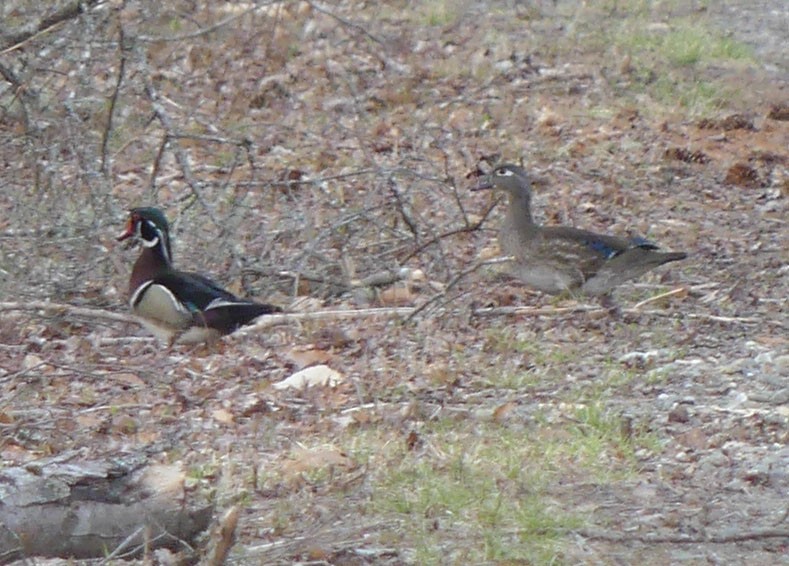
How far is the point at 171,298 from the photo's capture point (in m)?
7.48

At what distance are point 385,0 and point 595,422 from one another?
8743 millimetres

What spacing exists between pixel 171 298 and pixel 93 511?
3.31m

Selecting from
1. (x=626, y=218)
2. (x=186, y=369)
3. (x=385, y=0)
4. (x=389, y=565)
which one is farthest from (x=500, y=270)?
(x=385, y=0)

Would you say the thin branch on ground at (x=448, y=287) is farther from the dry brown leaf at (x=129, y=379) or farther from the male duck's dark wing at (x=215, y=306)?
the dry brown leaf at (x=129, y=379)

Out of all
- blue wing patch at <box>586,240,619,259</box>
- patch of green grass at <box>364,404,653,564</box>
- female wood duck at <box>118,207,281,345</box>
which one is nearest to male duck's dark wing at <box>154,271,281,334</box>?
female wood duck at <box>118,207,281,345</box>

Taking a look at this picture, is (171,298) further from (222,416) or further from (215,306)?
(222,416)

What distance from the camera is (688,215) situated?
9625 mm

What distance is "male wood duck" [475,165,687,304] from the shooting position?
767cm

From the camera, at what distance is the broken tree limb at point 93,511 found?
414cm

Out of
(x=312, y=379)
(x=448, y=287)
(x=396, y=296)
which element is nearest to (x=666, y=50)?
(x=396, y=296)

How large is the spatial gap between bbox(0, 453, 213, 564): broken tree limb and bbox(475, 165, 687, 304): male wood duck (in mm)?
3708

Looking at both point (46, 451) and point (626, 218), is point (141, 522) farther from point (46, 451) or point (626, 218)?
point (626, 218)

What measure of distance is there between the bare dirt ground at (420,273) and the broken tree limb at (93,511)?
31 cm

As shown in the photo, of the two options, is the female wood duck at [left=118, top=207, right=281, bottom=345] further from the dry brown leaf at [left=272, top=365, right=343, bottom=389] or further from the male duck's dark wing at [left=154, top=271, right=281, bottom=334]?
the dry brown leaf at [left=272, top=365, right=343, bottom=389]
